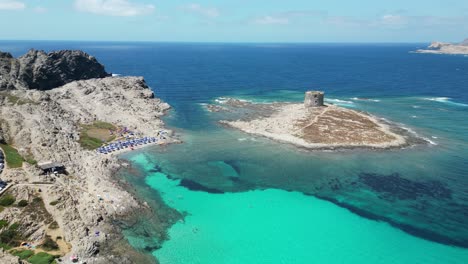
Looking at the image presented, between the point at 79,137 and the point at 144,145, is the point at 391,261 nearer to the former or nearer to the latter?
the point at 144,145

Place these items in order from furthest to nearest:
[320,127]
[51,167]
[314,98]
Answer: [314,98], [320,127], [51,167]

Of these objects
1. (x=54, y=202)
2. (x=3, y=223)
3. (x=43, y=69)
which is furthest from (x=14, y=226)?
(x=43, y=69)

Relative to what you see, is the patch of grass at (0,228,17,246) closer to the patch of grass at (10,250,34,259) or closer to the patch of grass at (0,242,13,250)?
the patch of grass at (0,242,13,250)

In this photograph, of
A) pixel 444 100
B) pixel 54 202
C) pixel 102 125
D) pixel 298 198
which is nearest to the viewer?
pixel 54 202

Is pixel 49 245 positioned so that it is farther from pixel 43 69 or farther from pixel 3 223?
pixel 43 69

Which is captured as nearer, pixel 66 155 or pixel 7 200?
pixel 7 200

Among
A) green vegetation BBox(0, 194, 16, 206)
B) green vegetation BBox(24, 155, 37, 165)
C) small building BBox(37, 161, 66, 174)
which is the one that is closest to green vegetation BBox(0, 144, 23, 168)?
green vegetation BBox(24, 155, 37, 165)

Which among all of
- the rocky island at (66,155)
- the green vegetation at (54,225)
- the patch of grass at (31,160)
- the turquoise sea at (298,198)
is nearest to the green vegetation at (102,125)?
the rocky island at (66,155)

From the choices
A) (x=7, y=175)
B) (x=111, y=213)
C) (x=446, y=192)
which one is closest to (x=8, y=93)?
(x=7, y=175)
